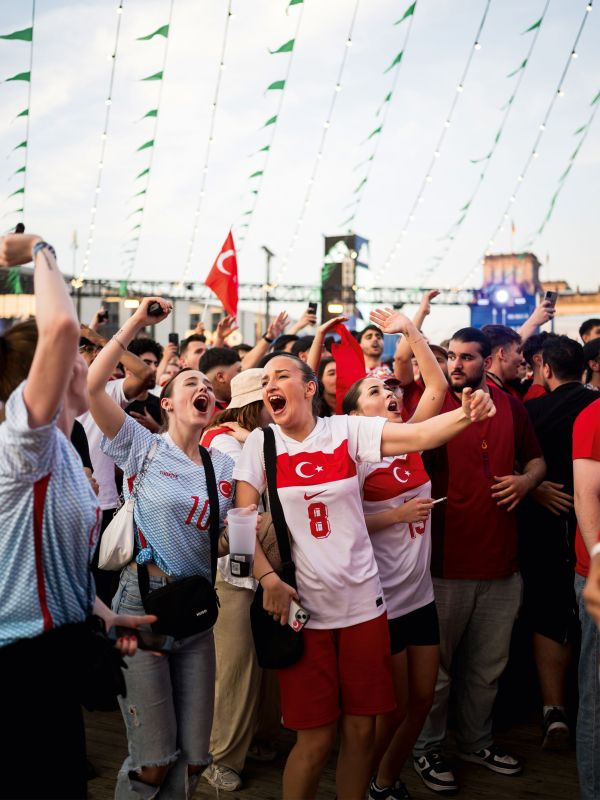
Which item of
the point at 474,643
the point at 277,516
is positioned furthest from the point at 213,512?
the point at 474,643

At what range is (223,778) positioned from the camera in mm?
3947

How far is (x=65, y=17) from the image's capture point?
754 cm

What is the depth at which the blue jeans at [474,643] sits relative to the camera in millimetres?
4148

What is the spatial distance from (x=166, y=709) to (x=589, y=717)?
175 cm

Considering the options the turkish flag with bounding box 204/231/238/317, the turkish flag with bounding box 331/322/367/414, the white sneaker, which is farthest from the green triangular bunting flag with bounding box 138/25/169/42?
the white sneaker

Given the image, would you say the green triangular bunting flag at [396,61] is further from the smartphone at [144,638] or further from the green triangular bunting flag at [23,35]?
the smartphone at [144,638]

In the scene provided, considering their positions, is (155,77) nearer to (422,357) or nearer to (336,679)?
(422,357)

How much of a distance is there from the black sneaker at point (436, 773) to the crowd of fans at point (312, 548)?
0.01 meters

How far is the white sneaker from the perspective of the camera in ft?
12.9

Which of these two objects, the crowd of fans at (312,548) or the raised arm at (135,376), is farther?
the raised arm at (135,376)

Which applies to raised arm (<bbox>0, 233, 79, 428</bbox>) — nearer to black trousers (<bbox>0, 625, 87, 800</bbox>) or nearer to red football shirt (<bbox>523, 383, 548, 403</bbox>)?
black trousers (<bbox>0, 625, 87, 800</bbox>)

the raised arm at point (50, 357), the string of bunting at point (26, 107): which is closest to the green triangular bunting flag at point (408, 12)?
the string of bunting at point (26, 107)

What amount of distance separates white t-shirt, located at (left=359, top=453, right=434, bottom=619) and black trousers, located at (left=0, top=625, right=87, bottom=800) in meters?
1.83

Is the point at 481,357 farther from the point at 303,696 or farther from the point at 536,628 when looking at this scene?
the point at 303,696
